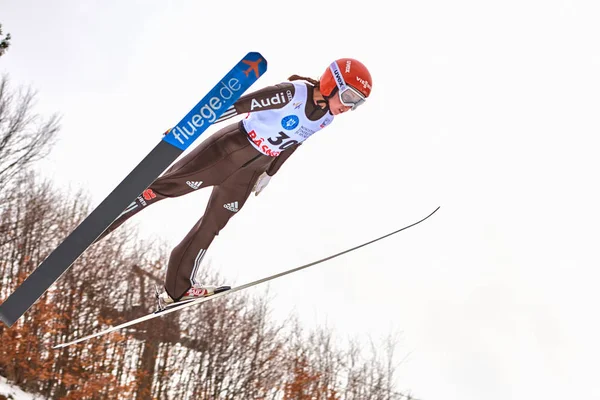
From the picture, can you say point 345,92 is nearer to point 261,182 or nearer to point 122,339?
point 261,182

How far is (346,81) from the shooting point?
323 cm

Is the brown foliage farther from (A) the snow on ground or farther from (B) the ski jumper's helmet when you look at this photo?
(B) the ski jumper's helmet

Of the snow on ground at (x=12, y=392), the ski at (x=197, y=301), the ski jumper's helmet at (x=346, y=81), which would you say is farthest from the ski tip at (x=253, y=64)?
the snow on ground at (x=12, y=392)

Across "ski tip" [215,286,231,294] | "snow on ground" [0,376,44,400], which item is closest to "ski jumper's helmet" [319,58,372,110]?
"ski tip" [215,286,231,294]

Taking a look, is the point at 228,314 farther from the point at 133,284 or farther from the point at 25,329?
the point at 25,329

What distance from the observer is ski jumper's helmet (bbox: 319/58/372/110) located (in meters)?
3.24

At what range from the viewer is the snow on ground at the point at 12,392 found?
1251 centimetres

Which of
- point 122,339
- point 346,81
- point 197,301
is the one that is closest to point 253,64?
point 346,81

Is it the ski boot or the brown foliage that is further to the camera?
the brown foliage

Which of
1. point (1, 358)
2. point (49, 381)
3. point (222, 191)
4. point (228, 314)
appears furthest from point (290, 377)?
point (222, 191)

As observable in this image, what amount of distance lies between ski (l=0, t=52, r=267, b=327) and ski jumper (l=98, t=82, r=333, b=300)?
21 cm

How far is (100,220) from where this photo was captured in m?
2.91

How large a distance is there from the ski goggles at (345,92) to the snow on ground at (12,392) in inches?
482

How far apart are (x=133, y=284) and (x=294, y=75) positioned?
1380 centimetres
